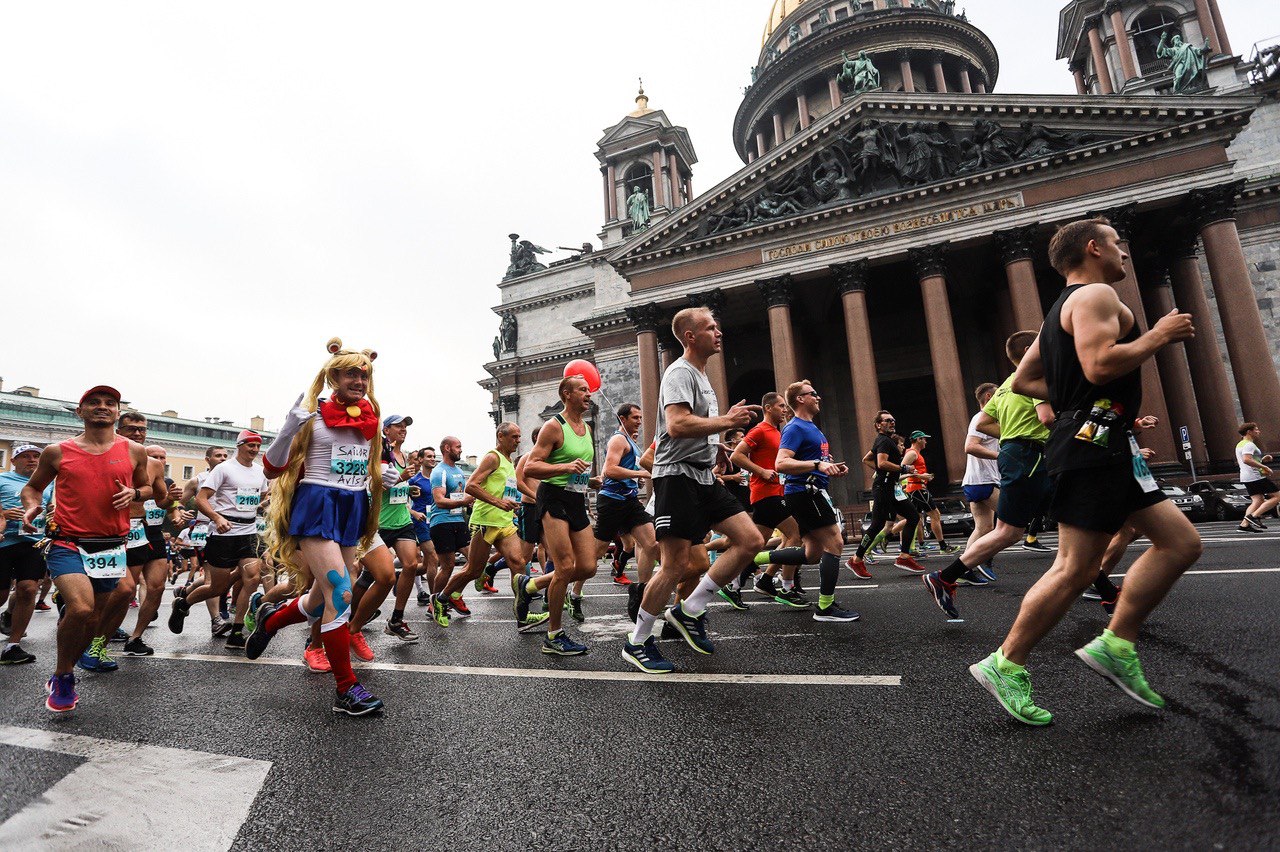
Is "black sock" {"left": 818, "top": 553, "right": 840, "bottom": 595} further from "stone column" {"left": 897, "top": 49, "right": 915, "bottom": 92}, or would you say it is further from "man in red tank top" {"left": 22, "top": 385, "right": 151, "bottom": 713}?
"stone column" {"left": 897, "top": 49, "right": 915, "bottom": 92}

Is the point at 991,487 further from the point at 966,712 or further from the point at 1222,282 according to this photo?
the point at 1222,282

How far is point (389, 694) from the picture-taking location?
13.6 feet

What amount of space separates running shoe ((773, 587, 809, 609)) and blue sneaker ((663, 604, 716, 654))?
6.98 ft

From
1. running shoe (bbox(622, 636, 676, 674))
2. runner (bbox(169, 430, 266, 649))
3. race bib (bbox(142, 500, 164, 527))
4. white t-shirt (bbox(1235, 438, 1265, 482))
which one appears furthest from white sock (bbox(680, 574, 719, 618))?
white t-shirt (bbox(1235, 438, 1265, 482))

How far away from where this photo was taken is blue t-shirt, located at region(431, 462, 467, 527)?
803 centimetres

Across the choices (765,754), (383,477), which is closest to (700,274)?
(383,477)

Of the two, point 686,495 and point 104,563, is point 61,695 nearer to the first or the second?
point 104,563

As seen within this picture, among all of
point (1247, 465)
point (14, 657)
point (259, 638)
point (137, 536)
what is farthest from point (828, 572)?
point (1247, 465)

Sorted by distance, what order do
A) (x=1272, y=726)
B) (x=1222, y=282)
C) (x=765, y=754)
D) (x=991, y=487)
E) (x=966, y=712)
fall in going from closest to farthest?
(x=1272, y=726)
(x=765, y=754)
(x=966, y=712)
(x=991, y=487)
(x=1222, y=282)

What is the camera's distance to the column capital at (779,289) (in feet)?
85.5

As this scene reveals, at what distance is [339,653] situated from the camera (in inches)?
146

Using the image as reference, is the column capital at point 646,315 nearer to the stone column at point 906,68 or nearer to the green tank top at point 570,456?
the stone column at point 906,68

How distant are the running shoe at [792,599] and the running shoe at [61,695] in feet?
18.8

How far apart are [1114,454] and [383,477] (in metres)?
4.20
